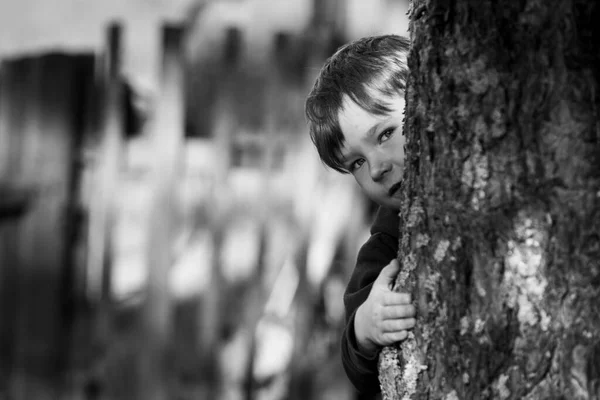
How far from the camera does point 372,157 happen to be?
5.85ft

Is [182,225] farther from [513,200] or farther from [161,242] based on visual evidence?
[513,200]

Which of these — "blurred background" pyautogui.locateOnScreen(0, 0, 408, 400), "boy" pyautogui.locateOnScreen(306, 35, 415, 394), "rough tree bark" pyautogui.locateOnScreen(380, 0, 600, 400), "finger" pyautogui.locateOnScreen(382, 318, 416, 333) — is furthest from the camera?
"blurred background" pyautogui.locateOnScreen(0, 0, 408, 400)

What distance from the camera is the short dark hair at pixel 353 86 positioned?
1.80 metres

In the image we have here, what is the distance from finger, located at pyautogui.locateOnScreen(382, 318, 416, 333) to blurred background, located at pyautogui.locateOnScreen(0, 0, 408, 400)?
2808 millimetres

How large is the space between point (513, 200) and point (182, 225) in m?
3.33

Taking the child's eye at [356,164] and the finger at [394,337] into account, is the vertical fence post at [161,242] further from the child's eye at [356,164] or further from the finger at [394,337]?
the finger at [394,337]

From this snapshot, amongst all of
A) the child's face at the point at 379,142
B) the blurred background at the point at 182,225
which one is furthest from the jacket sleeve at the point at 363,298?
the blurred background at the point at 182,225

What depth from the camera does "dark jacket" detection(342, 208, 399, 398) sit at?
1655 mm

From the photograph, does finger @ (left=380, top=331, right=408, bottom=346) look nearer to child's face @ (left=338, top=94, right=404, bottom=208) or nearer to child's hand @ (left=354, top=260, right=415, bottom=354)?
child's hand @ (left=354, top=260, right=415, bottom=354)

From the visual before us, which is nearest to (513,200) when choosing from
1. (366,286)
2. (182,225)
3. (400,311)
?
(400,311)

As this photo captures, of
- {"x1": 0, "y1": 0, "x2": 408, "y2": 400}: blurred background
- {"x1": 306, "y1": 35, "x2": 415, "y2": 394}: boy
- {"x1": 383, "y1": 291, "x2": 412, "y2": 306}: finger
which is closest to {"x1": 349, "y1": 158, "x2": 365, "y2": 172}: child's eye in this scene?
{"x1": 306, "y1": 35, "x2": 415, "y2": 394}: boy

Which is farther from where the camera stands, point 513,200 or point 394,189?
point 394,189

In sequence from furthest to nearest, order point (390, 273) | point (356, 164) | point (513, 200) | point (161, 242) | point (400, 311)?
point (161, 242) → point (356, 164) → point (390, 273) → point (400, 311) → point (513, 200)

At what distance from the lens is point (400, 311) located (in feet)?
4.32
